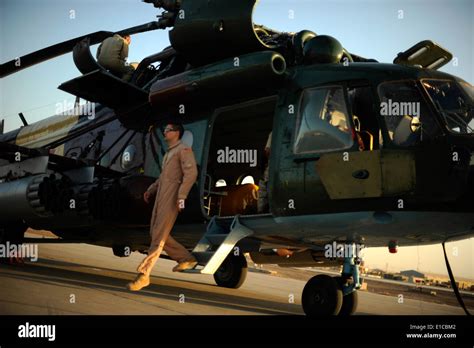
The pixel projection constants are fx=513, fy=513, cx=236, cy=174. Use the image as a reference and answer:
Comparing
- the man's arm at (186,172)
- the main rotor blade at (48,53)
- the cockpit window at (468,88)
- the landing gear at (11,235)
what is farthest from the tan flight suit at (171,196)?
the landing gear at (11,235)

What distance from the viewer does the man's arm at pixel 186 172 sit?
523 centimetres

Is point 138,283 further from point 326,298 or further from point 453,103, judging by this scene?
point 453,103

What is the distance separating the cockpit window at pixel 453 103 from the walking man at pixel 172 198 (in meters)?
3.13

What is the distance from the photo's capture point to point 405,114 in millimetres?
6273

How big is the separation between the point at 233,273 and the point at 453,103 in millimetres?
6738

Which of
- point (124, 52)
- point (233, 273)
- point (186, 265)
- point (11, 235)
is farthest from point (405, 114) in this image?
point (11, 235)

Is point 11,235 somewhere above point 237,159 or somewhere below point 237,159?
below

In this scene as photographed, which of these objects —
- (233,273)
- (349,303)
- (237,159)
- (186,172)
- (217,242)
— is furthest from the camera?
(233,273)

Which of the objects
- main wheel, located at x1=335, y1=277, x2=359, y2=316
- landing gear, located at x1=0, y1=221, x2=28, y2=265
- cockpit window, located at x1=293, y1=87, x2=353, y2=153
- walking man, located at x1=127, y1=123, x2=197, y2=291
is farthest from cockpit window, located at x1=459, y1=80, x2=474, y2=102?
landing gear, located at x1=0, y1=221, x2=28, y2=265

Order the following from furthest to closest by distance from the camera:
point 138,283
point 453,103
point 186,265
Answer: point 453,103, point 186,265, point 138,283

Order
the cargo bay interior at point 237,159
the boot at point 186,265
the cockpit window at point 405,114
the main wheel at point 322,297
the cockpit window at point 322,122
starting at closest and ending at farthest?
the boot at point 186,265
the cockpit window at point 405,114
the cockpit window at point 322,122
the main wheel at point 322,297
the cargo bay interior at point 237,159

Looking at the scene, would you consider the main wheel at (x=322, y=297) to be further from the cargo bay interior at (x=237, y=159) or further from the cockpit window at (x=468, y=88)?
the cockpit window at (x=468, y=88)
